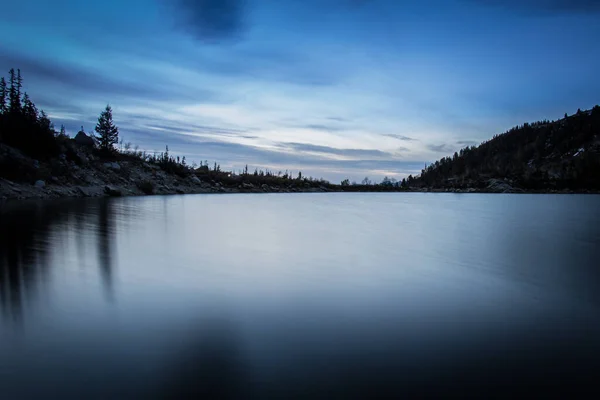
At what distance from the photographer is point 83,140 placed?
7919 cm

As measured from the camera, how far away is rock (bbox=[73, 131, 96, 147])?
259 ft

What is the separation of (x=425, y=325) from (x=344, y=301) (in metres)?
2.09

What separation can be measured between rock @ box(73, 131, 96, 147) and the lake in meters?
75.8

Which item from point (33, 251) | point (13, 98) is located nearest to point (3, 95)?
point (13, 98)

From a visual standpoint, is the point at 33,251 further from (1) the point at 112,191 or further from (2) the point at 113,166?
(2) the point at 113,166

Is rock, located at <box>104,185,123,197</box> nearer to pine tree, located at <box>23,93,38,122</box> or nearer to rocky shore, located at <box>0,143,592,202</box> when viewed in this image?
rocky shore, located at <box>0,143,592,202</box>

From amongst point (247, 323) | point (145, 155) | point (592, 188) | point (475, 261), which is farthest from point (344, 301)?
point (592, 188)

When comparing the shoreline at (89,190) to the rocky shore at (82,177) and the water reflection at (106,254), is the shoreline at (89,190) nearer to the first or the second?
the rocky shore at (82,177)

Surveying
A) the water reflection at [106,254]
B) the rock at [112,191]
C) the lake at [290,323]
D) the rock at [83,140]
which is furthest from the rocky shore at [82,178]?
the lake at [290,323]

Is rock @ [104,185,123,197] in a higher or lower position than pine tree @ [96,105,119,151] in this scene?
lower

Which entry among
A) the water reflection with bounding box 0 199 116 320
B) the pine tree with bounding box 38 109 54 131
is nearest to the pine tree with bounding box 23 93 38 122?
the pine tree with bounding box 38 109 54 131

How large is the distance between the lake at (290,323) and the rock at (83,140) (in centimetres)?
7579

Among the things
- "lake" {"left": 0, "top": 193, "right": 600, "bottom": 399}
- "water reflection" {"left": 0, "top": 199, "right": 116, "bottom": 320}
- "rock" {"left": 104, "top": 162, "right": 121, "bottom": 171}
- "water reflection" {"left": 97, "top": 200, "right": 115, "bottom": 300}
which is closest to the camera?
"lake" {"left": 0, "top": 193, "right": 600, "bottom": 399}

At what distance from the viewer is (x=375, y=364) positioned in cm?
509
